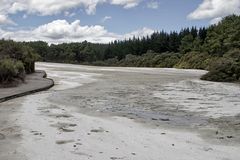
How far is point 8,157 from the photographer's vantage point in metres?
7.96

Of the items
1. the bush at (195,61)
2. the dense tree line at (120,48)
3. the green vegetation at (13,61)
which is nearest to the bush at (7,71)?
the green vegetation at (13,61)

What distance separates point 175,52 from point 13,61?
63.3m

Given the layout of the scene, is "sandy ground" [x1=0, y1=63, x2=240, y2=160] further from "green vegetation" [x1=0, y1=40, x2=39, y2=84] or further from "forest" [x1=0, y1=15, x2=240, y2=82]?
"forest" [x1=0, y1=15, x2=240, y2=82]

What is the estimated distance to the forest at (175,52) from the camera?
114 ft

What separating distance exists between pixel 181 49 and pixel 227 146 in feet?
251

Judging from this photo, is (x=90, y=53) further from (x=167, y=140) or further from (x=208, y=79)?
(x=167, y=140)

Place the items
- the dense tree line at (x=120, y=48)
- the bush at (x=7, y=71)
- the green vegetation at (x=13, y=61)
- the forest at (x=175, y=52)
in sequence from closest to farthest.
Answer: the bush at (x=7, y=71), the green vegetation at (x=13, y=61), the forest at (x=175, y=52), the dense tree line at (x=120, y=48)

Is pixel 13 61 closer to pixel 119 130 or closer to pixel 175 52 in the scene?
pixel 119 130

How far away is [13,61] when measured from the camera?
95.9ft

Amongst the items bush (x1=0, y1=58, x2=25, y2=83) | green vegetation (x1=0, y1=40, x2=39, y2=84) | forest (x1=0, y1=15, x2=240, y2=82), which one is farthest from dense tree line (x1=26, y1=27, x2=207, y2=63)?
bush (x1=0, y1=58, x2=25, y2=83)

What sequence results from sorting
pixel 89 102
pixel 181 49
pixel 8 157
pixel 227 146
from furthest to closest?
1. pixel 181 49
2. pixel 89 102
3. pixel 227 146
4. pixel 8 157

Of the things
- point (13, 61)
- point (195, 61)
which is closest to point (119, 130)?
point (13, 61)

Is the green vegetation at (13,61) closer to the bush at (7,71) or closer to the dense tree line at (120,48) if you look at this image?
the bush at (7,71)

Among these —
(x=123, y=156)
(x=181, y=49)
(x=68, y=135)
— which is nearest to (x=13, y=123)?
(x=68, y=135)
